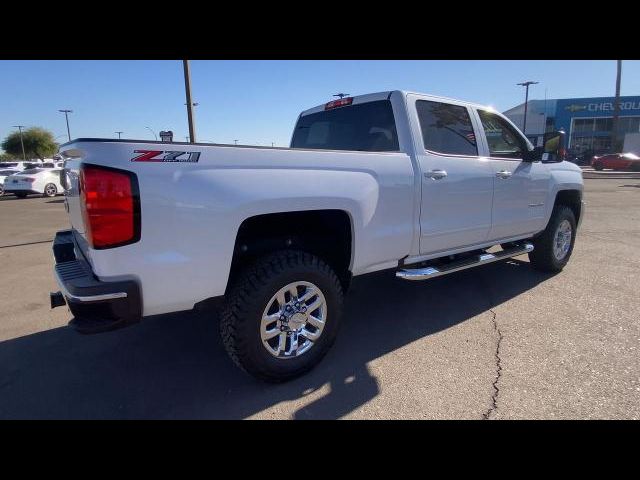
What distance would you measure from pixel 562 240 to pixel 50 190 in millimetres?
19963

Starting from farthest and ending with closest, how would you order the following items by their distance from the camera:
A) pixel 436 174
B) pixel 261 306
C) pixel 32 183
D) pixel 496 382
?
pixel 32 183, pixel 436 174, pixel 496 382, pixel 261 306

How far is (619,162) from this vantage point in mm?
32062

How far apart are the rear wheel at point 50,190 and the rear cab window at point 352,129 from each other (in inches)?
692

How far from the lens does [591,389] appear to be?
103 inches

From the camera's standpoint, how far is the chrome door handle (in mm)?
3340

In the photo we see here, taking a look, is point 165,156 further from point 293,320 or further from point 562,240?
point 562,240

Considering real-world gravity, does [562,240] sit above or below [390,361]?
above

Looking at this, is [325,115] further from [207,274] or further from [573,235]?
[573,235]

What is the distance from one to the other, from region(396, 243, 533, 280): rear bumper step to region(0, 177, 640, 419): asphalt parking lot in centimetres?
50

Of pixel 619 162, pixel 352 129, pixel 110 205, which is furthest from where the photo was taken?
pixel 619 162

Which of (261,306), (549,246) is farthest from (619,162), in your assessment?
(261,306)

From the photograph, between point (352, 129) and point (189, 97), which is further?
point (189, 97)
